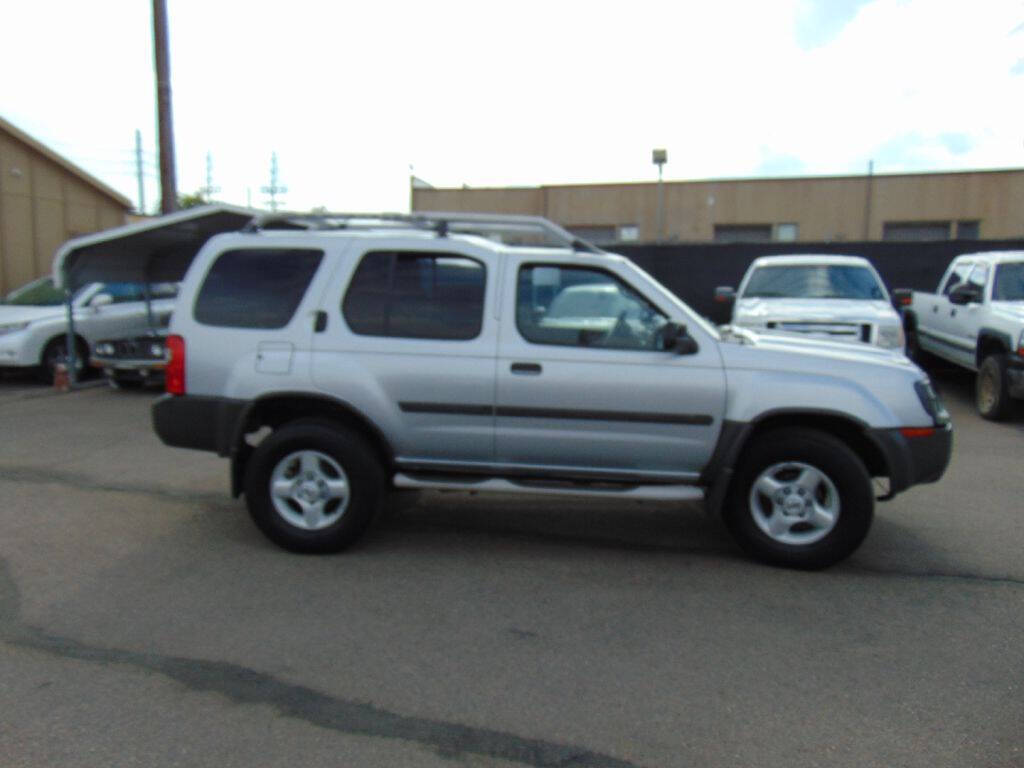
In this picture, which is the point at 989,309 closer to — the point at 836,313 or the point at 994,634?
the point at 836,313

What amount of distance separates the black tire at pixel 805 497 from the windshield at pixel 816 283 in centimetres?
594

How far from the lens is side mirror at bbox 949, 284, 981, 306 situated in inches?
394

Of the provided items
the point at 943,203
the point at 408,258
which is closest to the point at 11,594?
the point at 408,258

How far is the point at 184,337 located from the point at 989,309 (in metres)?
8.90

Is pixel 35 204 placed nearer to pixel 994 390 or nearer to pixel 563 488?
pixel 563 488

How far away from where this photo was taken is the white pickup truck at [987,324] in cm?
930

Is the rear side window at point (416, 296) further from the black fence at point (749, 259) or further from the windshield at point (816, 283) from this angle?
the black fence at point (749, 259)

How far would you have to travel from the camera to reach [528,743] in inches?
124

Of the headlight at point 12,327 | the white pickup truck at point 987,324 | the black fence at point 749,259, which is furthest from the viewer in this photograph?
the black fence at point 749,259

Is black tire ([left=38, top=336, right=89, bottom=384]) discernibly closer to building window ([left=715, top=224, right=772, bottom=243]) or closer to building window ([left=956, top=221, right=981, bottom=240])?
building window ([left=715, top=224, right=772, bottom=243])

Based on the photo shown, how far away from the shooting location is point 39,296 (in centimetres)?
1315

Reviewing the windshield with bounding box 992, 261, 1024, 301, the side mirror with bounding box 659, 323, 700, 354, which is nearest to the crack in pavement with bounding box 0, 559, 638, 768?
the side mirror with bounding box 659, 323, 700, 354

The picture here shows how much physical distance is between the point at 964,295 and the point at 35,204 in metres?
18.1

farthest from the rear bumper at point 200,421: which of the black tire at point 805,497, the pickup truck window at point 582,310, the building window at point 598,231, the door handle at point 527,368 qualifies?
the building window at point 598,231
